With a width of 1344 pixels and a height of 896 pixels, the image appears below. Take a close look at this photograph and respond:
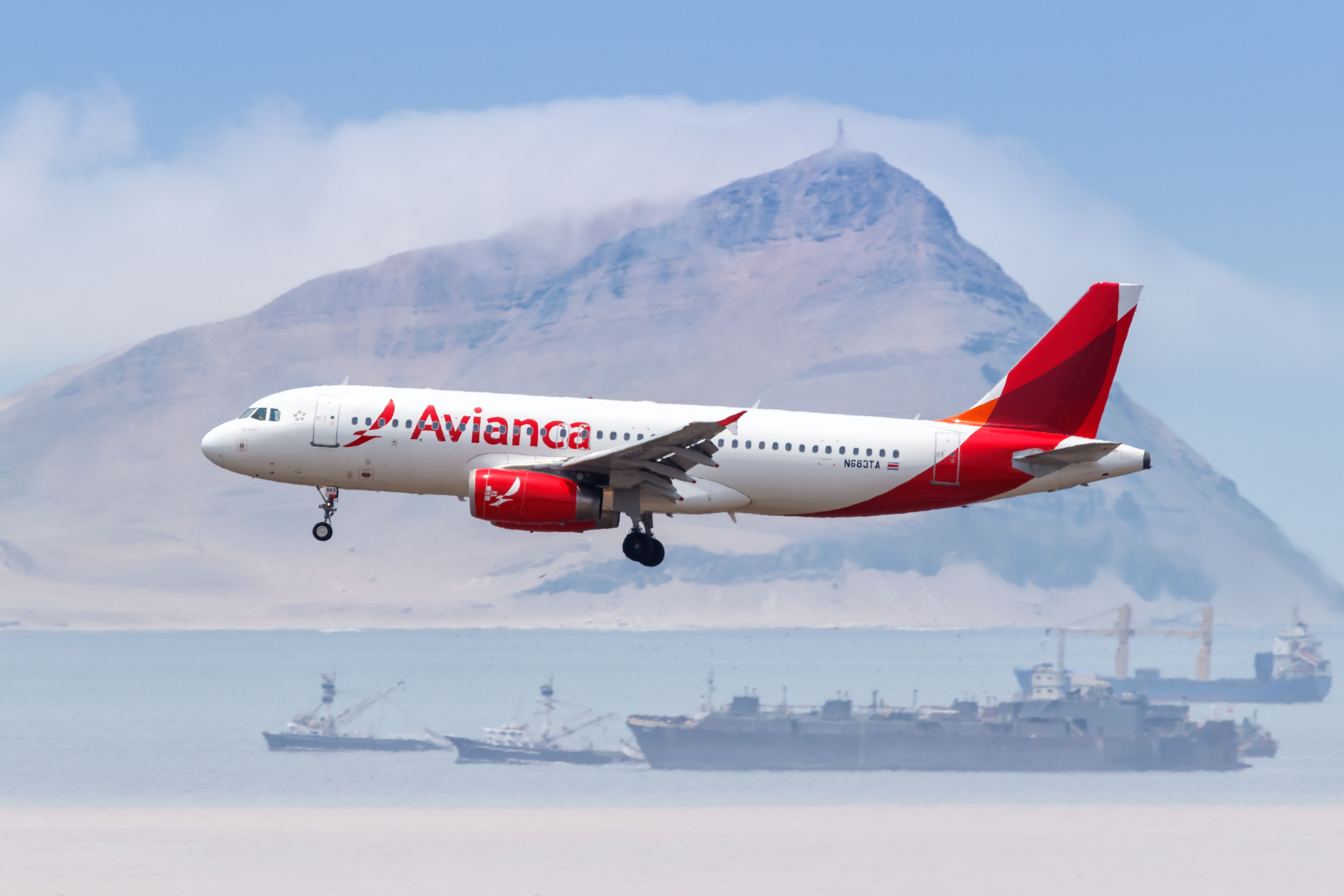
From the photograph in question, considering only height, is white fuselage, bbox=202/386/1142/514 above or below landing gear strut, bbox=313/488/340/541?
above

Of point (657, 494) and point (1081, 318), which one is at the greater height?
point (1081, 318)

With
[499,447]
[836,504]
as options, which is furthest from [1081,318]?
[499,447]

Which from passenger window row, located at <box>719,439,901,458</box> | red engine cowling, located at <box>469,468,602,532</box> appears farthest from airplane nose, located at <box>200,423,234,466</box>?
passenger window row, located at <box>719,439,901,458</box>

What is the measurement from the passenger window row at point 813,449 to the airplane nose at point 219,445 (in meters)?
17.5

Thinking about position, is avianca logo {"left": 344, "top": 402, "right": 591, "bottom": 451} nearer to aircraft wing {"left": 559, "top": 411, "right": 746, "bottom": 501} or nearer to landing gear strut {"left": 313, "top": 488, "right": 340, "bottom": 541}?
aircraft wing {"left": 559, "top": 411, "right": 746, "bottom": 501}

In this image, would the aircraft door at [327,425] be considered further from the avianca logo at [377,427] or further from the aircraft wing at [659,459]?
the aircraft wing at [659,459]

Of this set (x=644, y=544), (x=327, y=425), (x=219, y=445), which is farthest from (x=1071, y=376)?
(x=219, y=445)

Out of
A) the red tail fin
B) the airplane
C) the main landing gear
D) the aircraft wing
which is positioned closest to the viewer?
the aircraft wing

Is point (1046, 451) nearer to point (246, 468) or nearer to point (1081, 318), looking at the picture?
point (1081, 318)

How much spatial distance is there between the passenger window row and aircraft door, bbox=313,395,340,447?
1342 cm

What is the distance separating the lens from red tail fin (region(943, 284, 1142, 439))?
61469 mm

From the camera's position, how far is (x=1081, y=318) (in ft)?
205

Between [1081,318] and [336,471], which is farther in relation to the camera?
[1081,318]

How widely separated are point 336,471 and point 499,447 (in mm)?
5827
